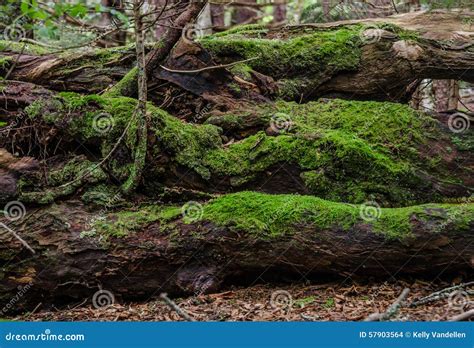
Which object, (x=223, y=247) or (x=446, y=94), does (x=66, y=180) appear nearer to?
(x=223, y=247)

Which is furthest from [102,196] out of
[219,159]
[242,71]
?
[242,71]

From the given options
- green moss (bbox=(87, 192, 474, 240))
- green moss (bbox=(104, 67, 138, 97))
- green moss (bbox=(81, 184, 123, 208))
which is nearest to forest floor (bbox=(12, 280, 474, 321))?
green moss (bbox=(87, 192, 474, 240))

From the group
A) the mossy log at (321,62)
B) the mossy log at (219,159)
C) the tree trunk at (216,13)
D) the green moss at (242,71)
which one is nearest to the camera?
the mossy log at (219,159)

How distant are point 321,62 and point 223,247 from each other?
11.5 feet

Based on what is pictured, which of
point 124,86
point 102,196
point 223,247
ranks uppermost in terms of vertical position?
point 124,86

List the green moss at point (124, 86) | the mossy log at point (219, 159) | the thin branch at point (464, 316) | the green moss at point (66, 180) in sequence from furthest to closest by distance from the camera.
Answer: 1. the green moss at point (124, 86)
2. the mossy log at point (219, 159)
3. the green moss at point (66, 180)
4. the thin branch at point (464, 316)

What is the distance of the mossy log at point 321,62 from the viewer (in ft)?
22.5

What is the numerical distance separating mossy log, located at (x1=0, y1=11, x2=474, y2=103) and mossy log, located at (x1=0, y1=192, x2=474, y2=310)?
249cm

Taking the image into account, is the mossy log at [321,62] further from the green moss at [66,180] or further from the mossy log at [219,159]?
the green moss at [66,180]

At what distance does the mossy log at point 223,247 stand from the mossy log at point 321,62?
2.49 m

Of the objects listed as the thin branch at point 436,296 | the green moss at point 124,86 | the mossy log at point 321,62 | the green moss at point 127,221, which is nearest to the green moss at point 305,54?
the mossy log at point 321,62

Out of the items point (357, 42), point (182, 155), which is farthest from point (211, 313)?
point (357, 42)

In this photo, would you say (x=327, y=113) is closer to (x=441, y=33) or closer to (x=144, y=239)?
(x=441, y=33)

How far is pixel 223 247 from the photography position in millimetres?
4934
